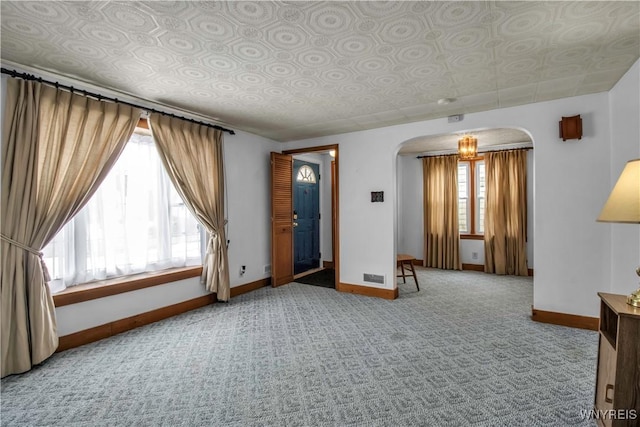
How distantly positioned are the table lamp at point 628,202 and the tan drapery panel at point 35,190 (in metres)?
3.77

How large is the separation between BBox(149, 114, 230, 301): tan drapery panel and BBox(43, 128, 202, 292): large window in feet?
0.64

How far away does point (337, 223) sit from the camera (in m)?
4.60

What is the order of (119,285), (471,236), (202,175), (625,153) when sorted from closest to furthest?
(625,153), (119,285), (202,175), (471,236)

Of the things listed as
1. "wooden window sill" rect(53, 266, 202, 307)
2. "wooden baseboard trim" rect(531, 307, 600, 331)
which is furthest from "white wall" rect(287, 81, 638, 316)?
"wooden window sill" rect(53, 266, 202, 307)

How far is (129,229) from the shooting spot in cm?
319

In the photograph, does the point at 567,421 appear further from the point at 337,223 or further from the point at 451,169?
the point at 451,169

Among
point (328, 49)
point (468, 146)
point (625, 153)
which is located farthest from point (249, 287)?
point (625, 153)

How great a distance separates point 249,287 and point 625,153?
4.53m

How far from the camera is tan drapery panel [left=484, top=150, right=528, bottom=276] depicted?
5.44 metres

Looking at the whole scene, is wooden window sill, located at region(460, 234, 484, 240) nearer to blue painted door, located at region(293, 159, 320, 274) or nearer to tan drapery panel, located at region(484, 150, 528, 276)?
tan drapery panel, located at region(484, 150, 528, 276)

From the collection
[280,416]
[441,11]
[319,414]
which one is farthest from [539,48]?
[280,416]

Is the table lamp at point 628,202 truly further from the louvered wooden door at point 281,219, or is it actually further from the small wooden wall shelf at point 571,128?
the louvered wooden door at point 281,219

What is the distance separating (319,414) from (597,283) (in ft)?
10.1

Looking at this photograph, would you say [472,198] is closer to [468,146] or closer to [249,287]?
[468,146]
